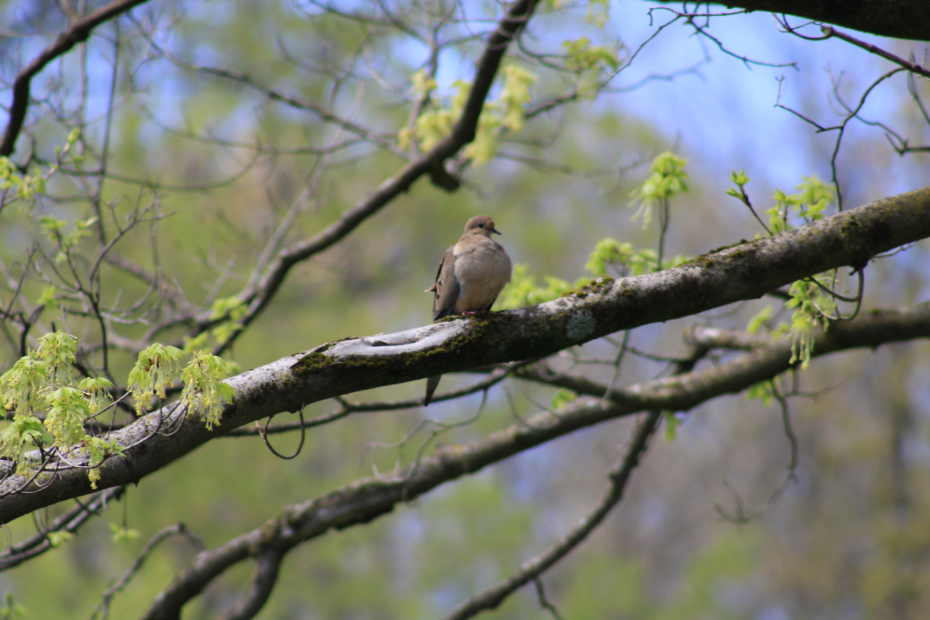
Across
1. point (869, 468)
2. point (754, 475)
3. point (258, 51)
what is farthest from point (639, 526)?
point (258, 51)

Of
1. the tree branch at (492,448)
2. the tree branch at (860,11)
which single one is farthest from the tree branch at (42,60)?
the tree branch at (860,11)

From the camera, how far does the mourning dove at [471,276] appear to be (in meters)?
4.30

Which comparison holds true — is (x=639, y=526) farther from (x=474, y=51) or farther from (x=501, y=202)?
(x=474, y=51)

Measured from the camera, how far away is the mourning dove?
4297 millimetres

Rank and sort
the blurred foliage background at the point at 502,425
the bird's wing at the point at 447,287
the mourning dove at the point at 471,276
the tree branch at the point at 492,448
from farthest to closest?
the blurred foliage background at the point at 502,425 < the tree branch at the point at 492,448 < the bird's wing at the point at 447,287 < the mourning dove at the point at 471,276

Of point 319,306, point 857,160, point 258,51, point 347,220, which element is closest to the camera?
point 347,220

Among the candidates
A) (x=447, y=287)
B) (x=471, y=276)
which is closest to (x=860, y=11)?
(x=471, y=276)

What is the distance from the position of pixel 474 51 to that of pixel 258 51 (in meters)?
9.96

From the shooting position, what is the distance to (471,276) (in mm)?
4297

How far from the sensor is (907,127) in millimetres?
11789

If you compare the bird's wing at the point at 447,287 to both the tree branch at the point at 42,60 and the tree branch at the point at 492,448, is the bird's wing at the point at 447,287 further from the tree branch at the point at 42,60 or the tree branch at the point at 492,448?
the tree branch at the point at 42,60

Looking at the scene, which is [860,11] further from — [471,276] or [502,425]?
A: [502,425]

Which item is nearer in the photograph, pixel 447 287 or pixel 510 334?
pixel 510 334

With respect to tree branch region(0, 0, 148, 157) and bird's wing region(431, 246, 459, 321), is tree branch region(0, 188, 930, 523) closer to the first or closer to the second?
bird's wing region(431, 246, 459, 321)
